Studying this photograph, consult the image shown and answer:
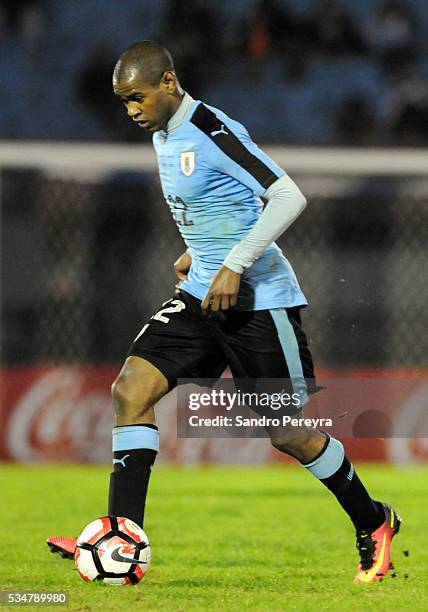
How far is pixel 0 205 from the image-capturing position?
41.5ft

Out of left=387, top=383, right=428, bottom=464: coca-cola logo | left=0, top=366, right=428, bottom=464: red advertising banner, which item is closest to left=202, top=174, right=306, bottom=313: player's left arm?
left=387, top=383, right=428, bottom=464: coca-cola logo

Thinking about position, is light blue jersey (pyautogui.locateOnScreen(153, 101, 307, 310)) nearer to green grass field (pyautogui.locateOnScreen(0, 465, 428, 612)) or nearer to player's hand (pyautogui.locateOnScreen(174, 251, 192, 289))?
player's hand (pyautogui.locateOnScreen(174, 251, 192, 289))

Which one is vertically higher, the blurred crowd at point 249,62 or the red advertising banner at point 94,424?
the blurred crowd at point 249,62

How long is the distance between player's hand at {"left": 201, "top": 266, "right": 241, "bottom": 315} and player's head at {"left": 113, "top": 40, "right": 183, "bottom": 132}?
1.98ft

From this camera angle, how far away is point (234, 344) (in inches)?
179

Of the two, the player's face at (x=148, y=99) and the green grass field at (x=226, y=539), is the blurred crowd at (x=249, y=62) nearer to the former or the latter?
the green grass field at (x=226, y=539)

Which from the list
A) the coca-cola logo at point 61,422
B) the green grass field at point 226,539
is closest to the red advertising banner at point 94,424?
the coca-cola logo at point 61,422

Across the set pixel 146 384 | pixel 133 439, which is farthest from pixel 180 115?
pixel 133 439

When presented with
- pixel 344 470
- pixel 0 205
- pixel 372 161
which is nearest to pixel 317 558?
pixel 344 470

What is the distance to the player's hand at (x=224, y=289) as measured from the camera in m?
4.30

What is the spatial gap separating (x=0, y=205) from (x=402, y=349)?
452 centimetres

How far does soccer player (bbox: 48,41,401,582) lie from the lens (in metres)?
4.32

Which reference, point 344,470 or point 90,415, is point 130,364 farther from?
point 90,415

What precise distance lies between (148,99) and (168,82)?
0.34 feet
